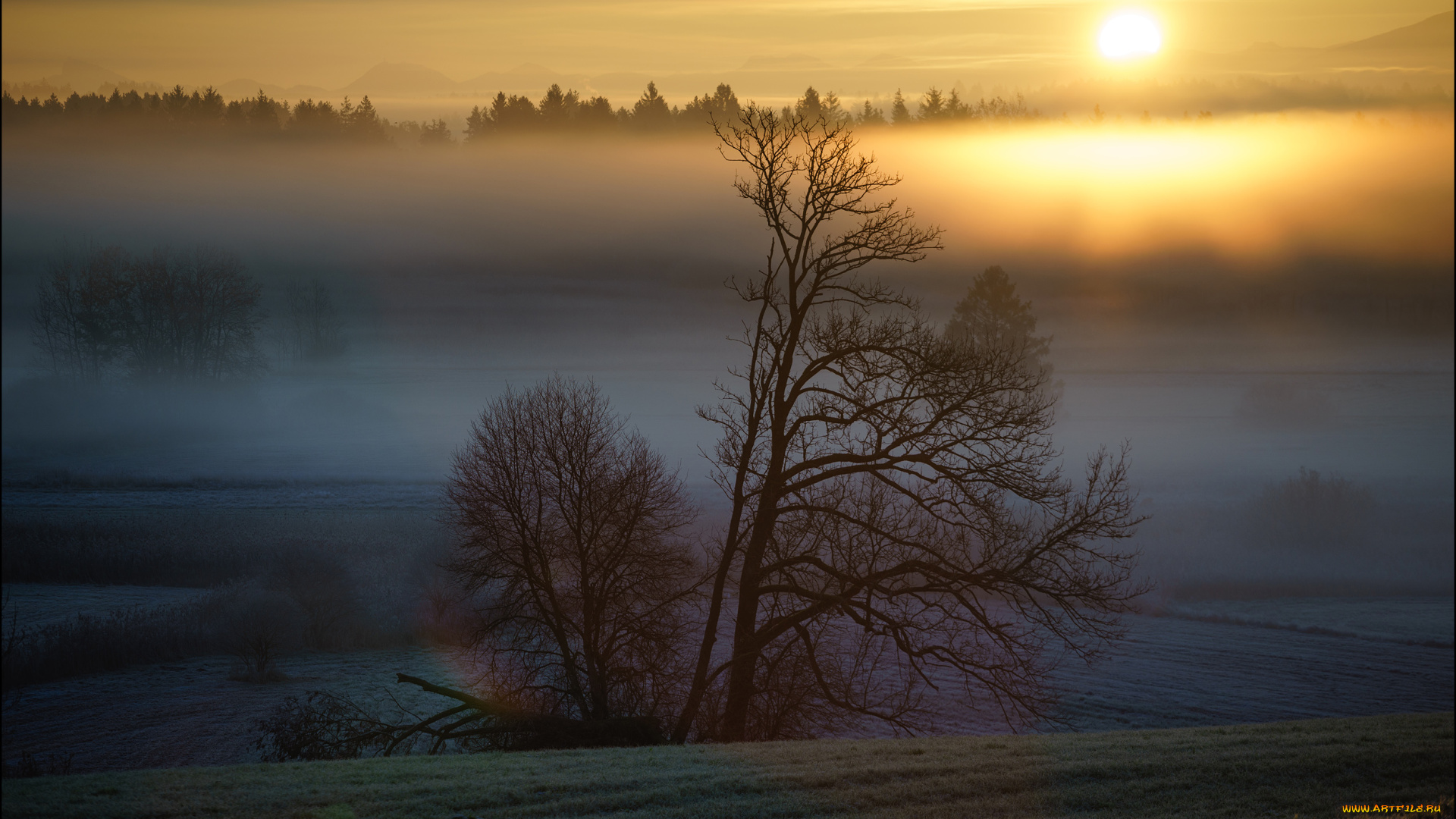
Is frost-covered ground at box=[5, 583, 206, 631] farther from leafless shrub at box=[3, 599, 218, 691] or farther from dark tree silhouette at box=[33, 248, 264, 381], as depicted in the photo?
dark tree silhouette at box=[33, 248, 264, 381]

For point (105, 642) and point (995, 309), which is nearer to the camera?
point (105, 642)

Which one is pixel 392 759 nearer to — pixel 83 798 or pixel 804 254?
pixel 83 798

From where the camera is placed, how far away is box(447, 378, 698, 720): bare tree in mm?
21672

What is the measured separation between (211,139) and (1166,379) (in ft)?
366

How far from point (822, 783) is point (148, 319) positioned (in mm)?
51010

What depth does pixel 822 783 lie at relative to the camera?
1069 centimetres

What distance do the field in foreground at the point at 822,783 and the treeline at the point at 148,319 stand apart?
146 ft

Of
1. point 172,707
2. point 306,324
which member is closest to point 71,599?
point 172,707

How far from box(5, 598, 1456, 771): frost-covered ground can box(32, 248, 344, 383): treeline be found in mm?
25990

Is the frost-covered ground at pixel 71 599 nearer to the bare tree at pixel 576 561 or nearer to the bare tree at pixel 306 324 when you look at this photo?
the bare tree at pixel 576 561

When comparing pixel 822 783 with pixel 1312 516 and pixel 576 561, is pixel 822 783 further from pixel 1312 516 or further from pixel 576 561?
pixel 1312 516

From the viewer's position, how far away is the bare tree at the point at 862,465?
16.6 meters

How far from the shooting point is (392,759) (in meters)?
13.0

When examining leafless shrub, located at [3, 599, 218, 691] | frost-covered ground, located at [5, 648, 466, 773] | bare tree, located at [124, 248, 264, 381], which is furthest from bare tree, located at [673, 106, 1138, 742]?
bare tree, located at [124, 248, 264, 381]
